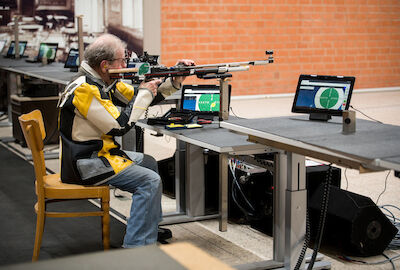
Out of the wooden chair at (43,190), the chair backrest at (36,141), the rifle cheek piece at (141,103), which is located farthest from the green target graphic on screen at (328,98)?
the chair backrest at (36,141)

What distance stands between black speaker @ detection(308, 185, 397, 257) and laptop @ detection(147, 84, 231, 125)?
31.7 inches

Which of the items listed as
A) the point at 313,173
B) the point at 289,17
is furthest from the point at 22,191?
the point at 289,17

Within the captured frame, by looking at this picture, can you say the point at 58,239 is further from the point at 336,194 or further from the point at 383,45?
the point at 383,45

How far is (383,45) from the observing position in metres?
11.3

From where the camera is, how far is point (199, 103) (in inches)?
149

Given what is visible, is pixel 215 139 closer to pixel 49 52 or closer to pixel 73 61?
pixel 73 61

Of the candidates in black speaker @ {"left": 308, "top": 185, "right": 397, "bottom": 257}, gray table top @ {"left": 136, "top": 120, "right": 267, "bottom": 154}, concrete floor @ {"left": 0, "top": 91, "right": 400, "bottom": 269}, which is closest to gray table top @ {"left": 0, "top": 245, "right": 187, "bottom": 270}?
gray table top @ {"left": 136, "top": 120, "right": 267, "bottom": 154}

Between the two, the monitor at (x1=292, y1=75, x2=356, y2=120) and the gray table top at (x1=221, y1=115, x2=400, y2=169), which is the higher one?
the monitor at (x1=292, y1=75, x2=356, y2=120)

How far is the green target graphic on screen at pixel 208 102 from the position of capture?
3730 millimetres

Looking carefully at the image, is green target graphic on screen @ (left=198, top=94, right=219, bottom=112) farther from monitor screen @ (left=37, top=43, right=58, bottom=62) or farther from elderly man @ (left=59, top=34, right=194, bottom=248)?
monitor screen @ (left=37, top=43, right=58, bottom=62)

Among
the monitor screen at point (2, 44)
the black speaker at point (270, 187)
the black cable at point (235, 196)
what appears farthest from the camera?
→ the monitor screen at point (2, 44)

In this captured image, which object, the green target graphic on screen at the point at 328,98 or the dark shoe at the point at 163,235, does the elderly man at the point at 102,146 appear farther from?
the green target graphic on screen at the point at 328,98

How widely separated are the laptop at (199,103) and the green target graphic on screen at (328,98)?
2.40 ft

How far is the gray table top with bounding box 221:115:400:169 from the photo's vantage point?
7.38 feet
